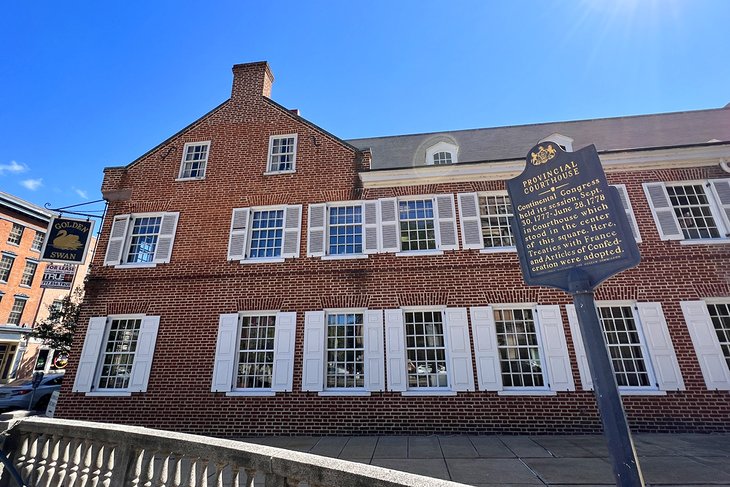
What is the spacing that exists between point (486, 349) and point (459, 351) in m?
0.68

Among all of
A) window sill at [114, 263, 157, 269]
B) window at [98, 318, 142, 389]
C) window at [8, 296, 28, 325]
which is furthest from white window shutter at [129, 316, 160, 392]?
window at [8, 296, 28, 325]

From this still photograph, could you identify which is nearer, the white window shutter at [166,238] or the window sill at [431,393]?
the window sill at [431,393]

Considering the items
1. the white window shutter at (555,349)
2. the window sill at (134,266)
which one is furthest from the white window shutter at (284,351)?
the white window shutter at (555,349)

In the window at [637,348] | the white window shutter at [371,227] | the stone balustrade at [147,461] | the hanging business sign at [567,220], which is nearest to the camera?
the stone balustrade at [147,461]

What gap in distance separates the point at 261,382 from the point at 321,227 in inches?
180

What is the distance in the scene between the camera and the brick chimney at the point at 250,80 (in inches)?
478

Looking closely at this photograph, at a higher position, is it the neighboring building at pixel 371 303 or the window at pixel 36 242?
the window at pixel 36 242

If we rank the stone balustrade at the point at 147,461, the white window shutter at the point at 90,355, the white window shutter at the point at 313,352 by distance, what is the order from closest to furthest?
the stone balustrade at the point at 147,461 < the white window shutter at the point at 313,352 < the white window shutter at the point at 90,355

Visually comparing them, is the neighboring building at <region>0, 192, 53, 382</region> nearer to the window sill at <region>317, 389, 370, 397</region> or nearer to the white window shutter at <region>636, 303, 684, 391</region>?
the window sill at <region>317, 389, 370, 397</region>

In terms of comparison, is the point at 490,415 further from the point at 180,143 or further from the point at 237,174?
the point at 180,143

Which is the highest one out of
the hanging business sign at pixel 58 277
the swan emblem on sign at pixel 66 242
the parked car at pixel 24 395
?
the swan emblem on sign at pixel 66 242

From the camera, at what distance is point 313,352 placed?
8.80 meters

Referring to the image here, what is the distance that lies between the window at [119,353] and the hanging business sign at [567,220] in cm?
1053

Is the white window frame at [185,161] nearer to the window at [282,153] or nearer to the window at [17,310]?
the window at [282,153]
